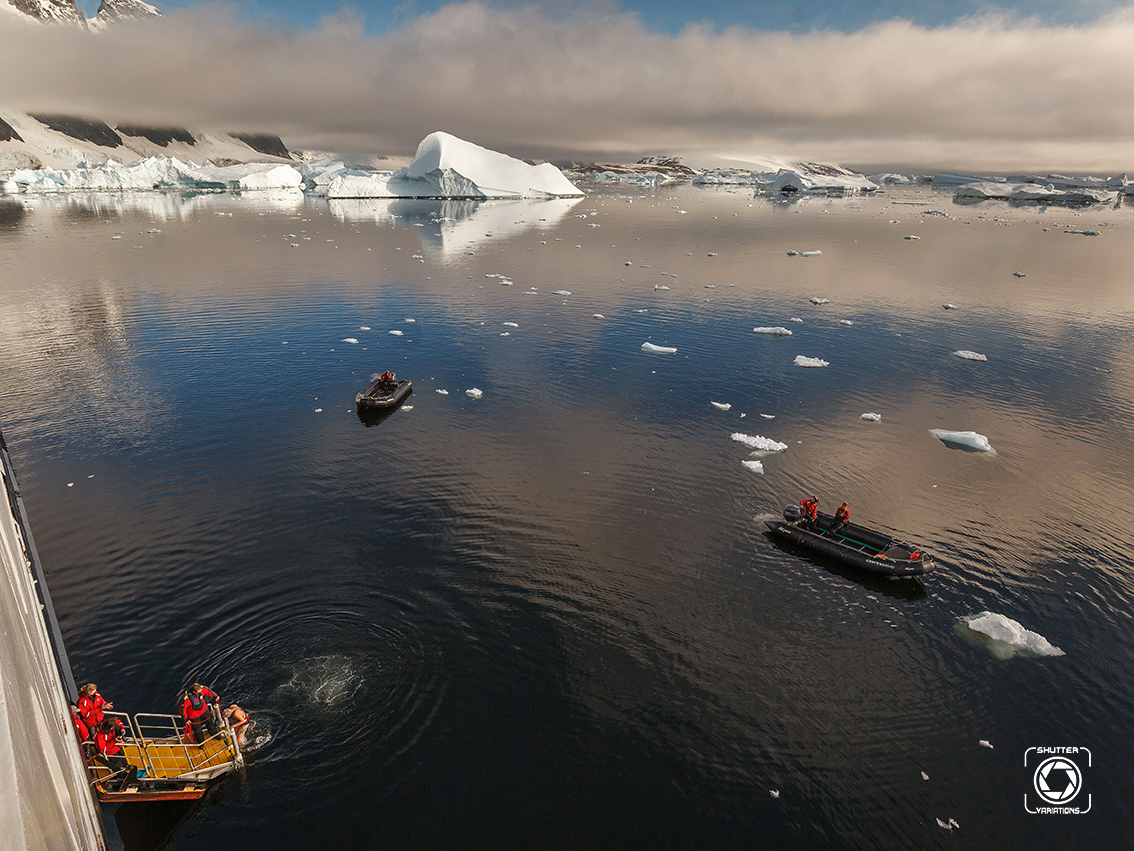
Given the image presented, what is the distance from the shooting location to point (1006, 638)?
2061cm

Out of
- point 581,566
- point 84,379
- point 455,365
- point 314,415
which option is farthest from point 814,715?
point 84,379

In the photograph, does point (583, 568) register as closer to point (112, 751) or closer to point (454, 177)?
point (112, 751)

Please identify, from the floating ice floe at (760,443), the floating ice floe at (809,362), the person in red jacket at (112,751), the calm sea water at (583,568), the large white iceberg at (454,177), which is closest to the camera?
the person in red jacket at (112,751)

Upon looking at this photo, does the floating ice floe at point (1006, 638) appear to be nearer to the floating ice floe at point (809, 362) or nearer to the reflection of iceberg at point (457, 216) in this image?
the floating ice floe at point (809, 362)

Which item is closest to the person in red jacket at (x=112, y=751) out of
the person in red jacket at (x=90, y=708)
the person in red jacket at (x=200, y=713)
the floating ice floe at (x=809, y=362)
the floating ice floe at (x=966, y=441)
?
the person in red jacket at (x=90, y=708)

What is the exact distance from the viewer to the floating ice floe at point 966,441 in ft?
113

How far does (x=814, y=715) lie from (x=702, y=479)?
14.1 m

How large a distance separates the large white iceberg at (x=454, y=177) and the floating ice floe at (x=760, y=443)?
508 ft

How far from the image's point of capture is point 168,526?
24.9 m

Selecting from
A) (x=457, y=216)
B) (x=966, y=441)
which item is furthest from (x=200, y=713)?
(x=457, y=216)

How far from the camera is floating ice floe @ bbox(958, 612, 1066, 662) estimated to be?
67.2 ft

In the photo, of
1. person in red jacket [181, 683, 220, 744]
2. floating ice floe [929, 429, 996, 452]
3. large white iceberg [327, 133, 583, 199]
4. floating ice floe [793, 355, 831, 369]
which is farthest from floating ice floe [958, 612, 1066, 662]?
large white iceberg [327, 133, 583, 199]

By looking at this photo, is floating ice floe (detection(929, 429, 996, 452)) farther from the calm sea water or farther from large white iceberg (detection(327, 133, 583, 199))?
large white iceberg (detection(327, 133, 583, 199))

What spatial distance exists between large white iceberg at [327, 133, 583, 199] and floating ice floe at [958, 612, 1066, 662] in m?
171
